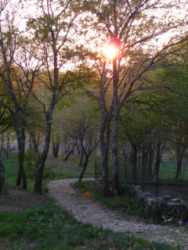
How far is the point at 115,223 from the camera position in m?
10.9

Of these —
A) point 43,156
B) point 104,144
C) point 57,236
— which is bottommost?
point 57,236

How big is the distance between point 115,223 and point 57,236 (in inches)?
133

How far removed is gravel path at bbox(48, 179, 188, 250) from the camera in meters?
8.66

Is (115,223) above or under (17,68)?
under

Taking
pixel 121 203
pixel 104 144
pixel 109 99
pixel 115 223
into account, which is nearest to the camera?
pixel 115 223

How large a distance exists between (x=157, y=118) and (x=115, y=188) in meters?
3.79

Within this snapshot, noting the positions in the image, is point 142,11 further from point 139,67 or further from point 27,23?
point 27,23

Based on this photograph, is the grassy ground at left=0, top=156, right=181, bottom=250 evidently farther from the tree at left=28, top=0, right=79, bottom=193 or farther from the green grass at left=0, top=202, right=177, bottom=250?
the tree at left=28, top=0, right=79, bottom=193

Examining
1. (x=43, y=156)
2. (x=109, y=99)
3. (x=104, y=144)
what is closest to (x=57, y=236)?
(x=43, y=156)

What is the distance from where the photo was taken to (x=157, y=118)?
18.2m

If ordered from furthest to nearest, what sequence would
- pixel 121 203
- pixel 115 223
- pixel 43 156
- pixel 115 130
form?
1. pixel 43 156
2. pixel 115 130
3. pixel 121 203
4. pixel 115 223

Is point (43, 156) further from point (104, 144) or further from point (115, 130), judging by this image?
point (115, 130)

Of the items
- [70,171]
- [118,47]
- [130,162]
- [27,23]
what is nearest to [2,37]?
[27,23]

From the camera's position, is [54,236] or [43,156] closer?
[54,236]
